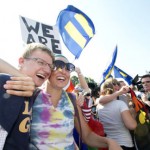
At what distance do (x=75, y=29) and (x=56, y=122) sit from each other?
11.0ft

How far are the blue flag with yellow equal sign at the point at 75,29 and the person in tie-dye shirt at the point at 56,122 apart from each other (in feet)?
8.12

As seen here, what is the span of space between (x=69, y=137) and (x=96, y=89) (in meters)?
4.12

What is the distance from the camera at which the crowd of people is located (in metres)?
1.43

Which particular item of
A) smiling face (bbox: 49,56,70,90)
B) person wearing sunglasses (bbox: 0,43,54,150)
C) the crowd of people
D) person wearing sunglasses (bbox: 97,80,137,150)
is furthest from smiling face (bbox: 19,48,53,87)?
person wearing sunglasses (bbox: 97,80,137,150)

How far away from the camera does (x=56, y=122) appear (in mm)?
2193

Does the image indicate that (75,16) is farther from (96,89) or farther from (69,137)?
(69,137)

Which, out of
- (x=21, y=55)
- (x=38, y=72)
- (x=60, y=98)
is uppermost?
(x=21, y=55)

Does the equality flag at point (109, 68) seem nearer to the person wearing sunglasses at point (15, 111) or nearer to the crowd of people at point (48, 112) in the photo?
the crowd of people at point (48, 112)

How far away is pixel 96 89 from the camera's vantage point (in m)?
6.32

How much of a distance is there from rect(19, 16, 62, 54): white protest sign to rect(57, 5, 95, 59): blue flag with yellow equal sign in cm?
68

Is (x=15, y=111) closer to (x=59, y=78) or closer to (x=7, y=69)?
(x=7, y=69)

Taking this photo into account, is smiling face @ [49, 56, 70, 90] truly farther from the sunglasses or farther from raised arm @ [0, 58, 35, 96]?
raised arm @ [0, 58, 35, 96]

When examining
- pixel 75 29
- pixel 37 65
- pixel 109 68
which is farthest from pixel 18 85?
pixel 109 68

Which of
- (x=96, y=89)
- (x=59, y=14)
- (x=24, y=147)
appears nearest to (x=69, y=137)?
(x=24, y=147)
